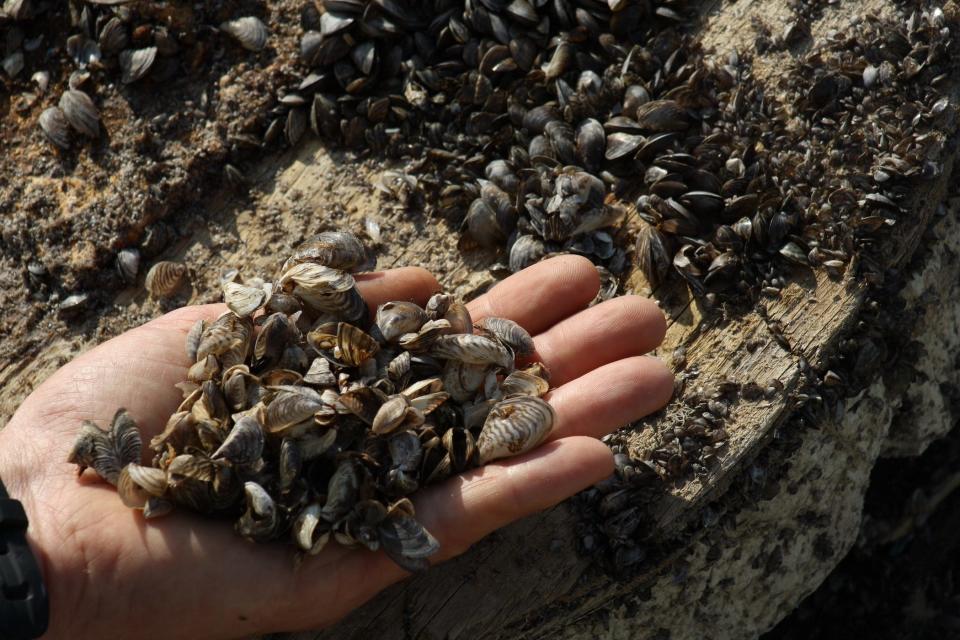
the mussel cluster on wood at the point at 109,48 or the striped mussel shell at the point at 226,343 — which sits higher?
the mussel cluster on wood at the point at 109,48

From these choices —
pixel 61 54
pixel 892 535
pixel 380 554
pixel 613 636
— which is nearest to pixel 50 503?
pixel 380 554

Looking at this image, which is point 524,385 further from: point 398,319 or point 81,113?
point 81,113

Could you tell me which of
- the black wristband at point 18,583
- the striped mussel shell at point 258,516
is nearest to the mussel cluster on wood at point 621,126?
the striped mussel shell at point 258,516

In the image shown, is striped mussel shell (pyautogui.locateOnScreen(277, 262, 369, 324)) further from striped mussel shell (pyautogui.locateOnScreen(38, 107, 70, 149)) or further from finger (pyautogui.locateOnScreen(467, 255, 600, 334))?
striped mussel shell (pyautogui.locateOnScreen(38, 107, 70, 149))

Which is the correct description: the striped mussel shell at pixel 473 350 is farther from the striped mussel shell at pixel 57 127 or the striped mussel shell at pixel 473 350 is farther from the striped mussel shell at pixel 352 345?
the striped mussel shell at pixel 57 127

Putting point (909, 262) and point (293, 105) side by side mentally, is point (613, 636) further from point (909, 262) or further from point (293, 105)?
point (293, 105)

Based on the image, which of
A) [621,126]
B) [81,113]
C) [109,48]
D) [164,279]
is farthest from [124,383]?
[621,126]

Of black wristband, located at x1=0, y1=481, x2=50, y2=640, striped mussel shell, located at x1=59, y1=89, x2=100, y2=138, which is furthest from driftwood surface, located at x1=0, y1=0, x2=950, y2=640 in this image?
black wristband, located at x1=0, y1=481, x2=50, y2=640
